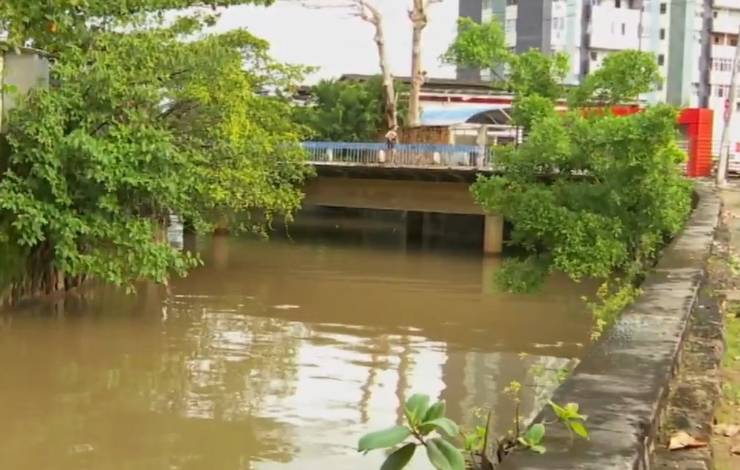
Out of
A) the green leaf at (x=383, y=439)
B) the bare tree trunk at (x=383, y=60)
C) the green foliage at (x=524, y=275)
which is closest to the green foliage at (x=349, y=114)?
the bare tree trunk at (x=383, y=60)

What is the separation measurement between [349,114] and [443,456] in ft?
108

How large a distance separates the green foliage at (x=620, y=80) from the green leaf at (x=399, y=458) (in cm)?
1082

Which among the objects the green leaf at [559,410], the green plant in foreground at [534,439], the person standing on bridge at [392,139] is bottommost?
the green plant in foreground at [534,439]

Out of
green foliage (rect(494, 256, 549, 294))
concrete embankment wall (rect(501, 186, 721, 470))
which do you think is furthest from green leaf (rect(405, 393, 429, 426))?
green foliage (rect(494, 256, 549, 294))

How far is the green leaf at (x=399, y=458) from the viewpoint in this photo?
93.2 inches

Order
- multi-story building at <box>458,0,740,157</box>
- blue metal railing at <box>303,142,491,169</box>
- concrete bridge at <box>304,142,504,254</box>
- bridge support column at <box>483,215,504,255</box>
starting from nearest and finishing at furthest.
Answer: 1. blue metal railing at <box>303,142,491,169</box>
2. concrete bridge at <box>304,142,504,254</box>
3. bridge support column at <box>483,215,504,255</box>
4. multi-story building at <box>458,0,740,157</box>

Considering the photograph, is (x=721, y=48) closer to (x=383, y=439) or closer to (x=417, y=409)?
(x=417, y=409)

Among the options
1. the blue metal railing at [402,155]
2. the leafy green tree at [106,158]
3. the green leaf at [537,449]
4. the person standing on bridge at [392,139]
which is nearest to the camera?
the green leaf at [537,449]

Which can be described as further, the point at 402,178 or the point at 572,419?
the point at 402,178

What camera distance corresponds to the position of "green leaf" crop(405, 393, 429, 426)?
2.45 metres

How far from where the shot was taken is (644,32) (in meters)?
51.7

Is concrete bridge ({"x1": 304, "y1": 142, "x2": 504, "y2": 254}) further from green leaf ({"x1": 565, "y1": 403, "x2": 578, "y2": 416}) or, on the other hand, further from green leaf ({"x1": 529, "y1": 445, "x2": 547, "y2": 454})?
green leaf ({"x1": 529, "y1": 445, "x2": 547, "y2": 454})

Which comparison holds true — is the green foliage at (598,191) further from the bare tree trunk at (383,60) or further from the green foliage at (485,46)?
the bare tree trunk at (383,60)

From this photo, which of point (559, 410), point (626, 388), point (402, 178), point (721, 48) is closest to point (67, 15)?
point (626, 388)
